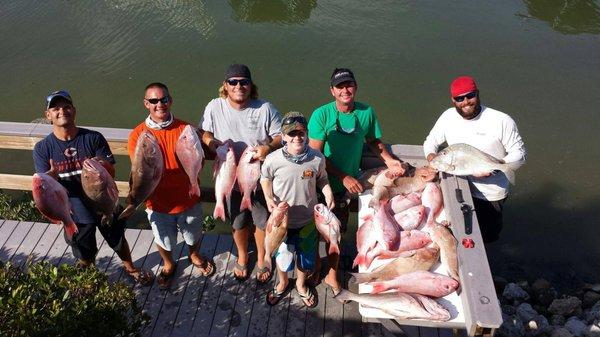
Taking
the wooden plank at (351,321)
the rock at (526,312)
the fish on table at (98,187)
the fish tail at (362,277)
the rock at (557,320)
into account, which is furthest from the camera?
the rock at (557,320)

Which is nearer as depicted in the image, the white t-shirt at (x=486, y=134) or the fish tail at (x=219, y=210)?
the white t-shirt at (x=486, y=134)

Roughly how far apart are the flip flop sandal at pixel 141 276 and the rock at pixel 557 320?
15.1 feet

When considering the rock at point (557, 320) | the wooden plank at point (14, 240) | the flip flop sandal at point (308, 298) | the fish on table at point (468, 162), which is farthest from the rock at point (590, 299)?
the wooden plank at point (14, 240)

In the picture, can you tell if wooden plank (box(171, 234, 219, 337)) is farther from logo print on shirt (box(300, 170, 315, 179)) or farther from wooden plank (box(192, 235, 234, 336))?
logo print on shirt (box(300, 170, 315, 179))

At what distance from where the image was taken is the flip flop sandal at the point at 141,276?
4191 mm

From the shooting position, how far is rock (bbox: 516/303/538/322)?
527 centimetres

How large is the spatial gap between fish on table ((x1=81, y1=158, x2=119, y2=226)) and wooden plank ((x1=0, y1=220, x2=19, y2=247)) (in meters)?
1.79

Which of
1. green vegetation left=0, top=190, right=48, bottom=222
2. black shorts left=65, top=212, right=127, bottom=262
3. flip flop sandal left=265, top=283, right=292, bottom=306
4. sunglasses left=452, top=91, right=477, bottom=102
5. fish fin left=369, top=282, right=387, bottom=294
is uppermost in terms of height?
sunglasses left=452, top=91, right=477, bottom=102

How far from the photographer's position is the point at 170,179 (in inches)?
143

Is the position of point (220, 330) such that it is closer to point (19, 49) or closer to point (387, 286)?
point (387, 286)

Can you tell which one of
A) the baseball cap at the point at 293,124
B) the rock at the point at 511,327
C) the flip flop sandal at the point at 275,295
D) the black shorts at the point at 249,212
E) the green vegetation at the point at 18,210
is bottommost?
the rock at the point at 511,327

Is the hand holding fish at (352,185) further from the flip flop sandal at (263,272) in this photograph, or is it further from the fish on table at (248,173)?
the flip flop sandal at (263,272)

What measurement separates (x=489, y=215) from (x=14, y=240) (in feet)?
15.2

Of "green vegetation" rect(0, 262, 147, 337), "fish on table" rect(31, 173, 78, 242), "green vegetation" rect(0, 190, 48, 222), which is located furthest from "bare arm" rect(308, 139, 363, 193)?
"green vegetation" rect(0, 190, 48, 222)
